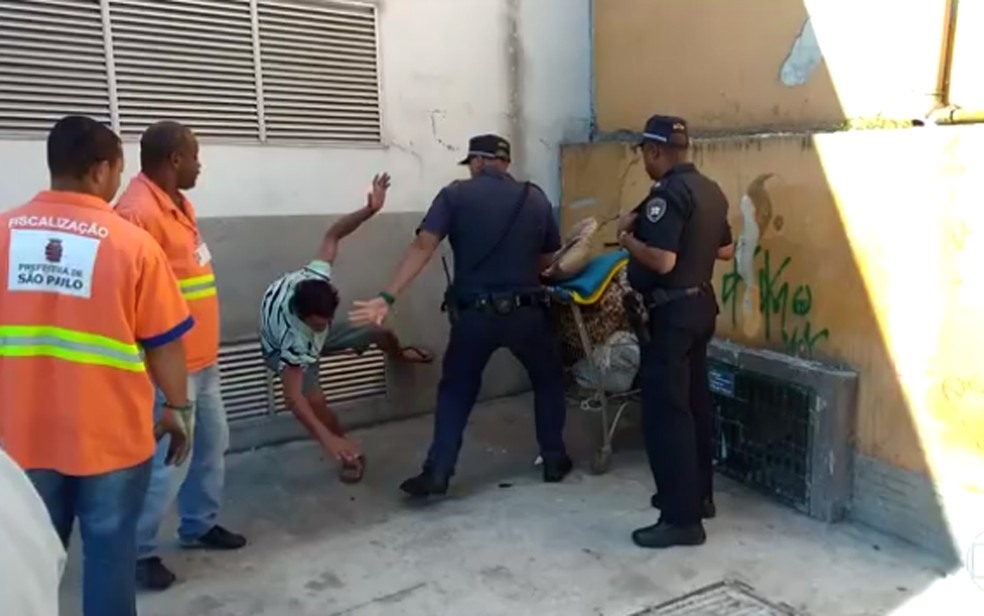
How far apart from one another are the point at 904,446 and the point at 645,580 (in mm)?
1273

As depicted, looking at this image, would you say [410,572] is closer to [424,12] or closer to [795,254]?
[795,254]

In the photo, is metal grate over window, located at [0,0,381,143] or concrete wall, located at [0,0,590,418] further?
concrete wall, located at [0,0,590,418]

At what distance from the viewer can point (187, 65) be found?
4.57 metres

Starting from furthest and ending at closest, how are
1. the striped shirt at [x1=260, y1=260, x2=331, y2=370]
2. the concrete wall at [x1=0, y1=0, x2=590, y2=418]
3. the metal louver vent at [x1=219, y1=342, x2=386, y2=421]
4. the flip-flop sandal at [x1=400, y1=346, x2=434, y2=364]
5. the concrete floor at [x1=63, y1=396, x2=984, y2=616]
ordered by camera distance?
1. the flip-flop sandal at [x1=400, y1=346, x2=434, y2=364]
2. the metal louver vent at [x1=219, y1=342, x2=386, y2=421]
3. the concrete wall at [x1=0, y1=0, x2=590, y2=418]
4. the striped shirt at [x1=260, y1=260, x2=331, y2=370]
5. the concrete floor at [x1=63, y1=396, x2=984, y2=616]

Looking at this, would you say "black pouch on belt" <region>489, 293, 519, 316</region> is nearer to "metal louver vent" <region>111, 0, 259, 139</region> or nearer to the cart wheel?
the cart wheel

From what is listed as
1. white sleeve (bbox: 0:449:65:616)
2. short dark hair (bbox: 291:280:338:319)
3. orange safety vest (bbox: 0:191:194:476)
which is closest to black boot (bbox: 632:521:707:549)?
short dark hair (bbox: 291:280:338:319)

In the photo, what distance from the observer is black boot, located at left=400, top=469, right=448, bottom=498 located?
4211 millimetres

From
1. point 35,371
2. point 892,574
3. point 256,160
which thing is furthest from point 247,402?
point 892,574

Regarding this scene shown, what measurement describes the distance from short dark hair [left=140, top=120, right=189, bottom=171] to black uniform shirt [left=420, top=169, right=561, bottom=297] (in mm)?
1331

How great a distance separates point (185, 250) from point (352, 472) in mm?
1701

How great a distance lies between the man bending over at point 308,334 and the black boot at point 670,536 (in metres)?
1.62

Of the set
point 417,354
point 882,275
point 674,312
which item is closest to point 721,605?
point 674,312

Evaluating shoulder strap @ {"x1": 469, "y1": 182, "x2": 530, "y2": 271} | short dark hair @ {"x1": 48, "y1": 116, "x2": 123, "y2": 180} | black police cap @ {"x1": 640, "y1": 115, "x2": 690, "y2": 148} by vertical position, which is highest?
black police cap @ {"x1": 640, "y1": 115, "x2": 690, "y2": 148}

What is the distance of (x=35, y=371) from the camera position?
2389 mm
